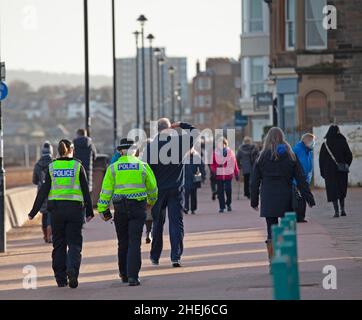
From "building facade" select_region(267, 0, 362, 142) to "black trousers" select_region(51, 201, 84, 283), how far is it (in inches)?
1106

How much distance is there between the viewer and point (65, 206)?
54.7 ft

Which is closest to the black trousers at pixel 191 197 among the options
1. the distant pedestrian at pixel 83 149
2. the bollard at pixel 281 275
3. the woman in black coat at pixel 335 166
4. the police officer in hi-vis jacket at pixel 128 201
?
the distant pedestrian at pixel 83 149

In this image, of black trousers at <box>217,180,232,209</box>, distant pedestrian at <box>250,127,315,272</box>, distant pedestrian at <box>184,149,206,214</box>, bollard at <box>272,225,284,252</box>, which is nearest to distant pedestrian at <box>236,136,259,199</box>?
distant pedestrian at <box>184,149,206,214</box>

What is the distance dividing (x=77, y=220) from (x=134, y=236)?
0.86m

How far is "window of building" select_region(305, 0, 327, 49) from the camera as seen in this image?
4606 cm

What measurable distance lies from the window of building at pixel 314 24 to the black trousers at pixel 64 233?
30.2m

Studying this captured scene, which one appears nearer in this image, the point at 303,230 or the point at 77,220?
the point at 77,220

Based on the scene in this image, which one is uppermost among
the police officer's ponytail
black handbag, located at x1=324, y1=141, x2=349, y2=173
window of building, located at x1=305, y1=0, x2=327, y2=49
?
window of building, located at x1=305, y1=0, x2=327, y2=49

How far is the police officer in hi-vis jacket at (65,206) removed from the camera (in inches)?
655

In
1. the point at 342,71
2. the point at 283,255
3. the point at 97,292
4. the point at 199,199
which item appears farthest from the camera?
the point at 342,71

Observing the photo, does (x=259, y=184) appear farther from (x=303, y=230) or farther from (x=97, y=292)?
(x=303, y=230)

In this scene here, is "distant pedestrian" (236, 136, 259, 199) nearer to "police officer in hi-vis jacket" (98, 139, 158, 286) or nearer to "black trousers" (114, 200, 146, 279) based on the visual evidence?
"police officer in hi-vis jacket" (98, 139, 158, 286)
